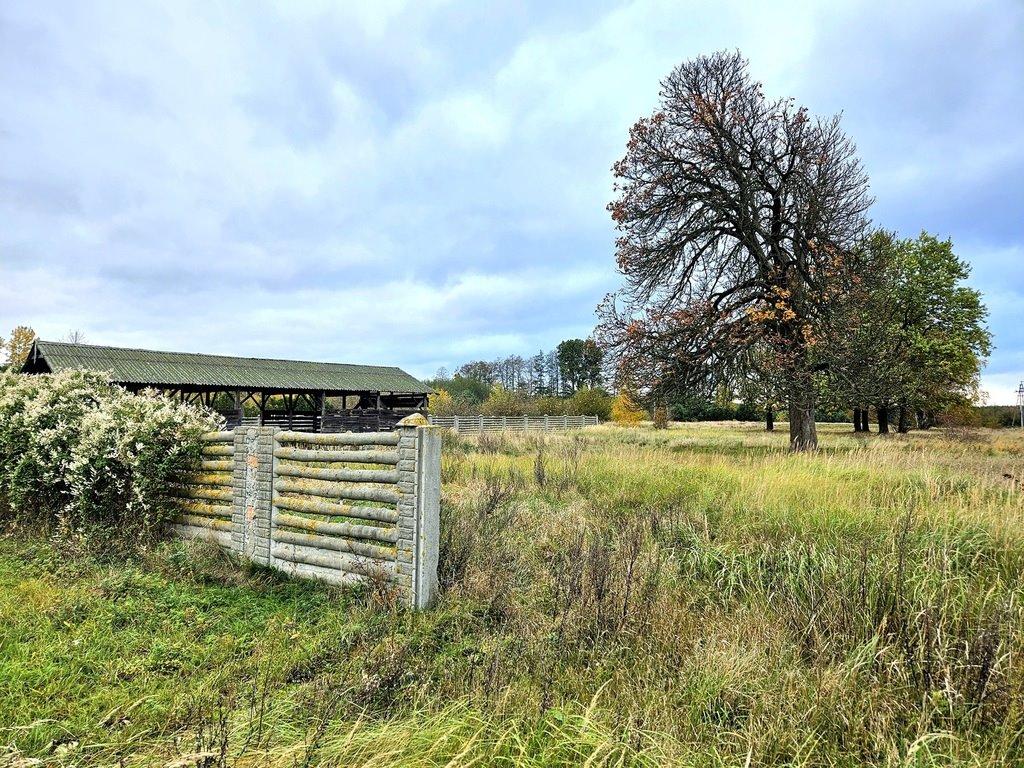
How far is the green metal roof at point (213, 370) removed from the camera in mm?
19953

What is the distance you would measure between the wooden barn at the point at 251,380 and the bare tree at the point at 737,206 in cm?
1206

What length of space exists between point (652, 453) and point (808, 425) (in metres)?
5.36

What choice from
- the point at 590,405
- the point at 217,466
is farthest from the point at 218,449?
the point at 590,405

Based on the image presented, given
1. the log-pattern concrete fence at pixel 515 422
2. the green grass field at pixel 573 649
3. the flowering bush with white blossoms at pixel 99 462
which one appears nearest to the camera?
the green grass field at pixel 573 649

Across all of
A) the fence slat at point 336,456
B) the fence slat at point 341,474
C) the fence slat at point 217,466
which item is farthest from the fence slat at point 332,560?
the fence slat at point 217,466

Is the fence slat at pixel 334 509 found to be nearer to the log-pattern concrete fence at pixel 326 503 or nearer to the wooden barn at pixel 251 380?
the log-pattern concrete fence at pixel 326 503

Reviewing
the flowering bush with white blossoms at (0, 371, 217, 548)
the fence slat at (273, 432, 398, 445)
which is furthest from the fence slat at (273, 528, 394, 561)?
the flowering bush with white blossoms at (0, 371, 217, 548)

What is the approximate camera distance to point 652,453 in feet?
34.2

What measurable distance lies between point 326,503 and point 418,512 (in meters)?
1.21

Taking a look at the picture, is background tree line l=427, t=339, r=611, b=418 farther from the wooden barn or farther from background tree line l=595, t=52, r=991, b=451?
background tree line l=595, t=52, r=991, b=451

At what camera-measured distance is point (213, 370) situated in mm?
23031

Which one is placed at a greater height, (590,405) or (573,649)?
(590,405)

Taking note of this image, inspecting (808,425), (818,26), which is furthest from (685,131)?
(808,425)

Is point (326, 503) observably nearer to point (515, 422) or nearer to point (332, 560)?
point (332, 560)
